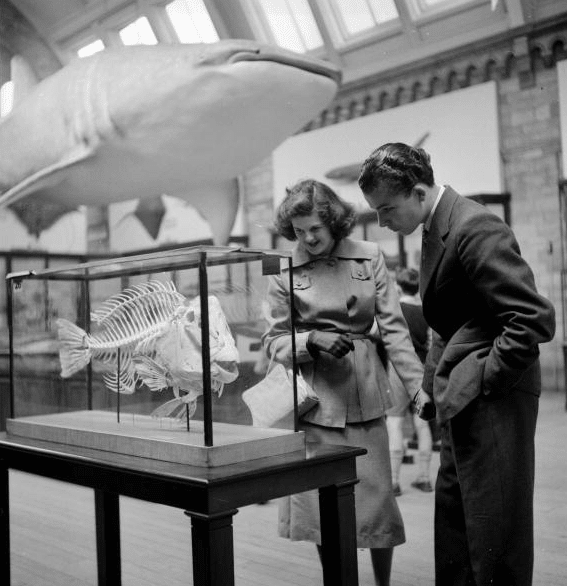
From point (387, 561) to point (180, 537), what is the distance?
1.57m

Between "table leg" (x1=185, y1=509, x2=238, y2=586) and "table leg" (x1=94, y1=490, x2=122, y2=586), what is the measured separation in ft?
4.06

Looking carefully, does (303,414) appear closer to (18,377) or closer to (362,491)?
(362,491)

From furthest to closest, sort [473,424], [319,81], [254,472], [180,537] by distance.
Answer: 1. [319,81]
2. [180,537]
3. [473,424]
4. [254,472]

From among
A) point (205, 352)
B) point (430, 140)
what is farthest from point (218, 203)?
point (205, 352)

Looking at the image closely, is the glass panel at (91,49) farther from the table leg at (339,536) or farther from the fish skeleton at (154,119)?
the table leg at (339,536)

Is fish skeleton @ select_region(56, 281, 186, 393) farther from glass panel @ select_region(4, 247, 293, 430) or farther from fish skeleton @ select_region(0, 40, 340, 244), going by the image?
fish skeleton @ select_region(0, 40, 340, 244)

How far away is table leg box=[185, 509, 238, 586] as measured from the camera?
5.96 ft

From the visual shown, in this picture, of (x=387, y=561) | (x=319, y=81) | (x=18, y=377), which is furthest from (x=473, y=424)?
(x=319, y=81)

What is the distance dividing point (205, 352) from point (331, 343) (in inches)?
26.6

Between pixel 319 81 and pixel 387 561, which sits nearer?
pixel 387 561

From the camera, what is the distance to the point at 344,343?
2592mm

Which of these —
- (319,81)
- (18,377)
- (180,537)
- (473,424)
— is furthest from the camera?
(319,81)

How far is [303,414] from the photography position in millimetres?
2717

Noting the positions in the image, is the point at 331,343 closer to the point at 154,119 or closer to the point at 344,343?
the point at 344,343
